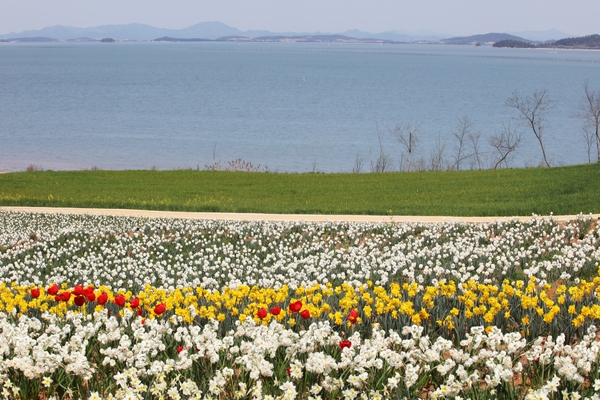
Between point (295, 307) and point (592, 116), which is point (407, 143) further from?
point (295, 307)

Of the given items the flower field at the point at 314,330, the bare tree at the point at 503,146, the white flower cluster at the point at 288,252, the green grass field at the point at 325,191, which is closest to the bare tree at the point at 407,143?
the bare tree at the point at 503,146

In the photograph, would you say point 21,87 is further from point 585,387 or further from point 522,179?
point 585,387

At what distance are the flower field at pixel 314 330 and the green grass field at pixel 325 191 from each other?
637 centimetres

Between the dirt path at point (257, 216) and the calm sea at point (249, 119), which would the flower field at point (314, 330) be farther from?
the calm sea at point (249, 119)

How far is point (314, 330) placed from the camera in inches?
246

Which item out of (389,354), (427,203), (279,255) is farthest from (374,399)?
(427,203)

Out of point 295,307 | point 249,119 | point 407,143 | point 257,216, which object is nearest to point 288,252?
point 257,216

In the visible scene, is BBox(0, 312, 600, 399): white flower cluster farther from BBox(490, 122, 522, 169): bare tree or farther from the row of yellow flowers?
BBox(490, 122, 522, 169): bare tree

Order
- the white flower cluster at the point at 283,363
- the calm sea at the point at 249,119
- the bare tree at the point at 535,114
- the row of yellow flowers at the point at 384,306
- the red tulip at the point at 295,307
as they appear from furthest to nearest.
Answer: the calm sea at the point at 249,119, the bare tree at the point at 535,114, the row of yellow flowers at the point at 384,306, the red tulip at the point at 295,307, the white flower cluster at the point at 283,363

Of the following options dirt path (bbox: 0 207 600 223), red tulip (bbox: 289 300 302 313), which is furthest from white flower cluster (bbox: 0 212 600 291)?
red tulip (bbox: 289 300 302 313)

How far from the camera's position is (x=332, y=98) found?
92.4 metres

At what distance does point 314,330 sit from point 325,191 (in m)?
18.7

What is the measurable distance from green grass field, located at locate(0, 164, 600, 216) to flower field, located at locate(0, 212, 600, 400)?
20.9ft

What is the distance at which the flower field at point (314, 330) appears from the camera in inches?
216
